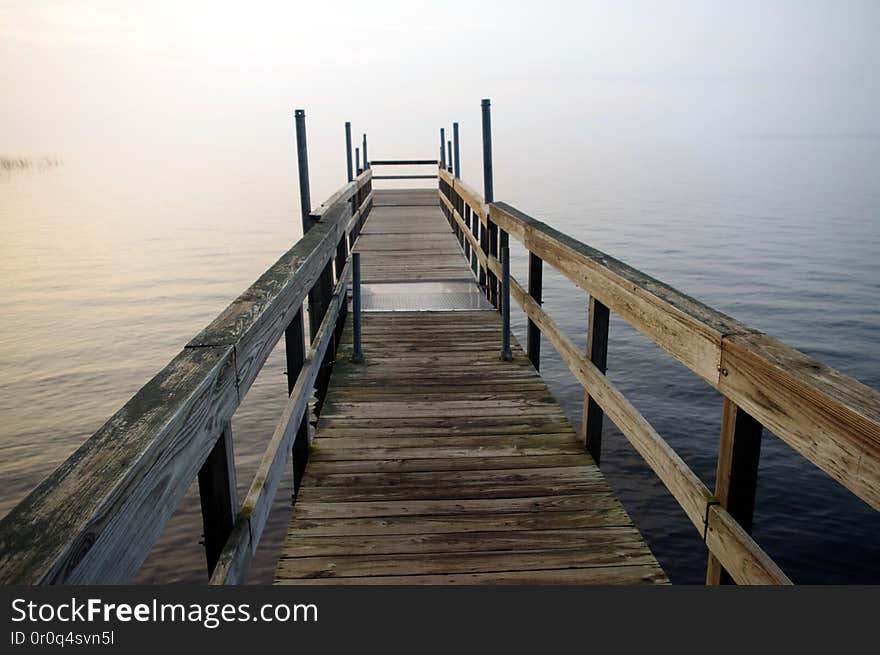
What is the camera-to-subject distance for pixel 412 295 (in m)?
7.98

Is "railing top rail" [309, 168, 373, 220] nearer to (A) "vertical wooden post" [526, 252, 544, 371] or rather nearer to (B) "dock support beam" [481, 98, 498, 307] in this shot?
(B) "dock support beam" [481, 98, 498, 307]

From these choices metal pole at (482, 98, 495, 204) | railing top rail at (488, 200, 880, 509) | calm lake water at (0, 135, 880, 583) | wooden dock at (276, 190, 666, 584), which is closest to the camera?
railing top rail at (488, 200, 880, 509)

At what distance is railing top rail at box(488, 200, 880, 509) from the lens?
4.43 ft

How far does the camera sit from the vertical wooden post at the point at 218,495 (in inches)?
74.2

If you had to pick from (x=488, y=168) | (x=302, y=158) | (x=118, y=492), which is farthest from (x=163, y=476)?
(x=488, y=168)

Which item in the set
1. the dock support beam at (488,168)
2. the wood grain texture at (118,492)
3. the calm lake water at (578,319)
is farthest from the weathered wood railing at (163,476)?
the calm lake water at (578,319)

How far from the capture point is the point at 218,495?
192 cm

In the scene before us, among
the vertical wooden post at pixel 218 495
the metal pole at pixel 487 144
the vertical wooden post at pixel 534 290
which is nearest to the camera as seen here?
the vertical wooden post at pixel 218 495

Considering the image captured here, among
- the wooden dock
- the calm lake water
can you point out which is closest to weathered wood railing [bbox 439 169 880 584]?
the wooden dock

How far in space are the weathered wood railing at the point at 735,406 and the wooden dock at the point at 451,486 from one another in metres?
0.45

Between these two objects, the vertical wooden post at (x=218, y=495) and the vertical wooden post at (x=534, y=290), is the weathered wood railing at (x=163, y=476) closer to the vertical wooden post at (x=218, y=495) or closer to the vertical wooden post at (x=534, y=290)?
the vertical wooden post at (x=218, y=495)

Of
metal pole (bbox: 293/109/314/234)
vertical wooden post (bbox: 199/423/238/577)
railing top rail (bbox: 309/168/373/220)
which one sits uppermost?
metal pole (bbox: 293/109/314/234)

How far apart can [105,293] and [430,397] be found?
1605cm

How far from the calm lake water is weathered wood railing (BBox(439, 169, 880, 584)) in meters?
3.83
